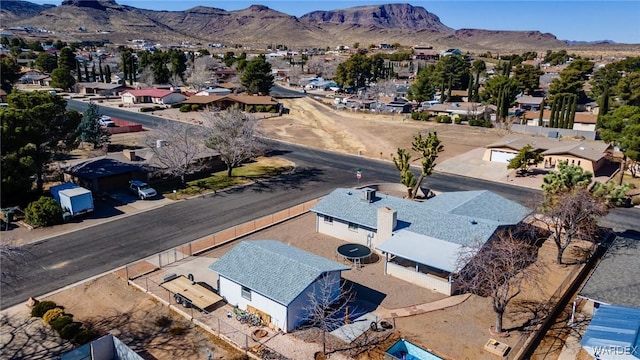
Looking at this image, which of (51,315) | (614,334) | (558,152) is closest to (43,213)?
(51,315)

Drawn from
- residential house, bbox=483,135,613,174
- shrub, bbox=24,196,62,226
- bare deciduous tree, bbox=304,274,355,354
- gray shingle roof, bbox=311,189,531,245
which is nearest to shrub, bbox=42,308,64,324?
bare deciduous tree, bbox=304,274,355,354

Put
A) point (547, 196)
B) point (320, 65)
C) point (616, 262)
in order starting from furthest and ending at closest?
point (320, 65), point (547, 196), point (616, 262)

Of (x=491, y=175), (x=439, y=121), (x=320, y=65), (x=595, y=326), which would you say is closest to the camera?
(x=595, y=326)

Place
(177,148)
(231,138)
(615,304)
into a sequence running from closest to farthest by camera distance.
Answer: (615,304), (177,148), (231,138)

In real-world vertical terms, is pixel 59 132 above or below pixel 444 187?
above

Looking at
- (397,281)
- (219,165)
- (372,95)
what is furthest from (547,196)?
(372,95)

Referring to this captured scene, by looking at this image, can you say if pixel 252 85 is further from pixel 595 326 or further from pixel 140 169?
pixel 595 326

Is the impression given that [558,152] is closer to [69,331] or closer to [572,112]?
[572,112]
